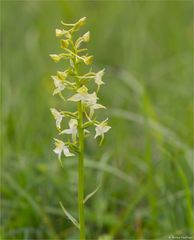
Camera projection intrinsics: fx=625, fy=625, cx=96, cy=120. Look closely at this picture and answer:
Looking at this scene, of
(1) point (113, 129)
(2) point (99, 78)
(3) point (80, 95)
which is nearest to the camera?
(3) point (80, 95)

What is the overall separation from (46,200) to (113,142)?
4.19 ft

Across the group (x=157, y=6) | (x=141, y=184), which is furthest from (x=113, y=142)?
(x=157, y=6)

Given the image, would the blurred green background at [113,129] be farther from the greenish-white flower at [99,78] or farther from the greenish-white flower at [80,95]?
the greenish-white flower at [80,95]

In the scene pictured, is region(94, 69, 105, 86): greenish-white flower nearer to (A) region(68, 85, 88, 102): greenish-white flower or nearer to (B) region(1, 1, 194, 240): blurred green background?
(A) region(68, 85, 88, 102): greenish-white flower

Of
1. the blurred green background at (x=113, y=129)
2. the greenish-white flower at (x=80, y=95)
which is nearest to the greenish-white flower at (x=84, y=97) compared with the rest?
the greenish-white flower at (x=80, y=95)

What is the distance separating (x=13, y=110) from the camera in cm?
521

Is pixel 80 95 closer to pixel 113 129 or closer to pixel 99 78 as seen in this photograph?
pixel 99 78

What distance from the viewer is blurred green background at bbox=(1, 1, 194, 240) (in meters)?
3.81

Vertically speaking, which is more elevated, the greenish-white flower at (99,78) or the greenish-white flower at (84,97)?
the greenish-white flower at (99,78)

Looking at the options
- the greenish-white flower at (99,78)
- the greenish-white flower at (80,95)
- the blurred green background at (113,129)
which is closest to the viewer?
the greenish-white flower at (80,95)

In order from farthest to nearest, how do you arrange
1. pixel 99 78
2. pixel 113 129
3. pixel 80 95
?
pixel 113 129
pixel 99 78
pixel 80 95

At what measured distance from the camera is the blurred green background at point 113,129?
381cm

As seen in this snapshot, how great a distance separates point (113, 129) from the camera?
5.34 m

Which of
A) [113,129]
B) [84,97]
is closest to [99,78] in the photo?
[84,97]
